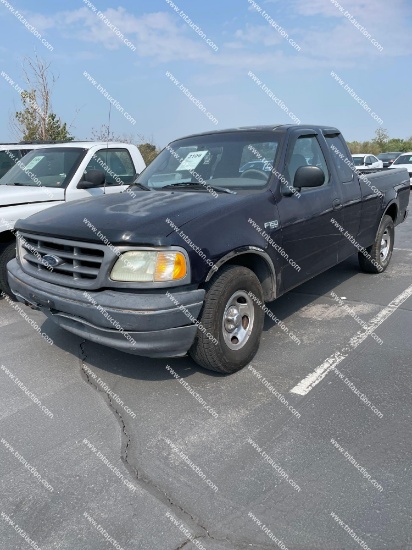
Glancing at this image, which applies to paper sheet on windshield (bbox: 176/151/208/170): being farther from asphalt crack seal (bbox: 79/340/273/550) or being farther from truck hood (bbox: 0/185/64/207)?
asphalt crack seal (bbox: 79/340/273/550)

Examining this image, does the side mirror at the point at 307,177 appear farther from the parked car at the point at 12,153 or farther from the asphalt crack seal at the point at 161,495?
the parked car at the point at 12,153

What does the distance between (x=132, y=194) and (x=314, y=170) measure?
1638 millimetres

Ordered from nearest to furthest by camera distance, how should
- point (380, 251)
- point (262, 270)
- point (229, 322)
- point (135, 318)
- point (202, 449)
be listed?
point (202, 449)
point (135, 318)
point (229, 322)
point (262, 270)
point (380, 251)

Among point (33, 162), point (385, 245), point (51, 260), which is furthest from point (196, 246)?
point (385, 245)

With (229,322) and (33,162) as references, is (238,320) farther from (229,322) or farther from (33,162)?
(33,162)

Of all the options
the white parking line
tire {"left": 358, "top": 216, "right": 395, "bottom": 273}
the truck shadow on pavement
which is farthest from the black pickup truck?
tire {"left": 358, "top": 216, "right": 395, "bottom": 273}

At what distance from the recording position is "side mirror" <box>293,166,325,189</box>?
4194 mm

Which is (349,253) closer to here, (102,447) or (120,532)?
(102,447)

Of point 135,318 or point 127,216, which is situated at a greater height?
point 127,216

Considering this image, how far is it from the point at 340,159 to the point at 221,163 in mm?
1737

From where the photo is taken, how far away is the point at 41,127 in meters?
14.8

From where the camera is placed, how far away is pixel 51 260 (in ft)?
11.9

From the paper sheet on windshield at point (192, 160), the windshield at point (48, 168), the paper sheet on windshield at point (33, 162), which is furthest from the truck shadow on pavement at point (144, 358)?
the paper sheet on windshield at point (33, 162)

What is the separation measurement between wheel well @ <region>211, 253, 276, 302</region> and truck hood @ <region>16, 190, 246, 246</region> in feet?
1.55
